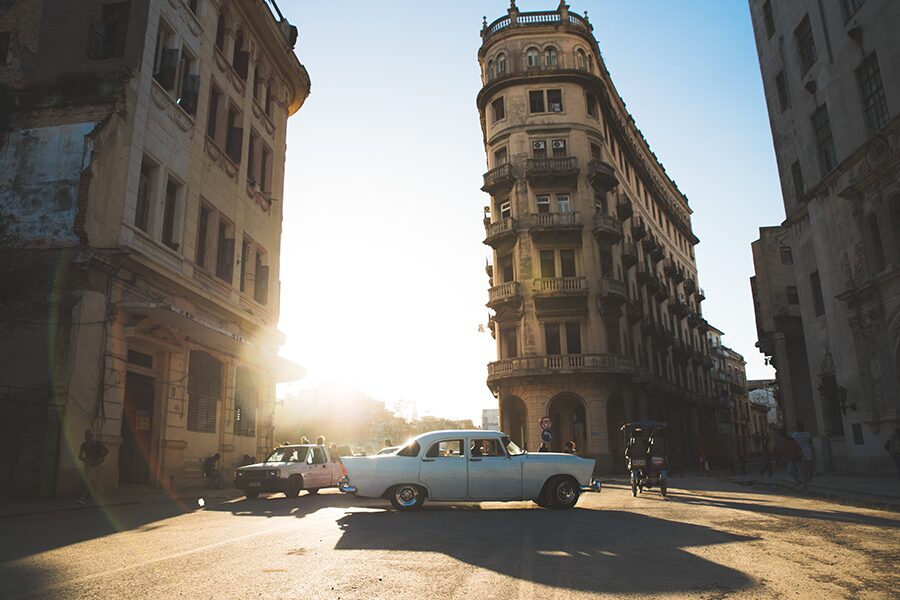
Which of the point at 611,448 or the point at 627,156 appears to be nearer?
the point at 611,448

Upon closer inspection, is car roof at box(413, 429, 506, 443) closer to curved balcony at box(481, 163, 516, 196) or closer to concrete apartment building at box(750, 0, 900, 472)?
concrete apartment building at box(750, 0, 900, 472)

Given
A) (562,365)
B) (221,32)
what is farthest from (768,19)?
(221,32)

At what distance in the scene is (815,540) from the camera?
818 centimetres

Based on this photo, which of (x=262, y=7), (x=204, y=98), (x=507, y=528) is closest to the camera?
(x=507, y=528)

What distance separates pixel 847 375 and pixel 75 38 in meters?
28.3

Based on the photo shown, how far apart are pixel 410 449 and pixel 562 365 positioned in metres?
24.3

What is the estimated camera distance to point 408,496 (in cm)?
1275

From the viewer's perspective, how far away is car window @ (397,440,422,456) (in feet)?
42.2

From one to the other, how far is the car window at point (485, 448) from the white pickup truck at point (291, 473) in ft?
21.6

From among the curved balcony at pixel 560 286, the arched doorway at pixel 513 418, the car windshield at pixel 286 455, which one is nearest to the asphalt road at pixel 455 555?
the car windshield at pixel 286 455

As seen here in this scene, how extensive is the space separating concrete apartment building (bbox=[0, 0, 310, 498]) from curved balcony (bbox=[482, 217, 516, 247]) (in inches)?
644

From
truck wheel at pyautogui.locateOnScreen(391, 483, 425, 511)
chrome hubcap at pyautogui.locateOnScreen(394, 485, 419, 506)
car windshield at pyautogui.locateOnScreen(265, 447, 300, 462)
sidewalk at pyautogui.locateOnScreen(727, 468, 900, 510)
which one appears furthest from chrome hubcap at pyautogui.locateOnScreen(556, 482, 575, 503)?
car windshield at pyautogui.locateOnScreen(265, 447, 300, 462)

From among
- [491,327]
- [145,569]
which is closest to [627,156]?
[491,327]

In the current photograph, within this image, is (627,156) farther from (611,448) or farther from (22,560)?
(22,560)
